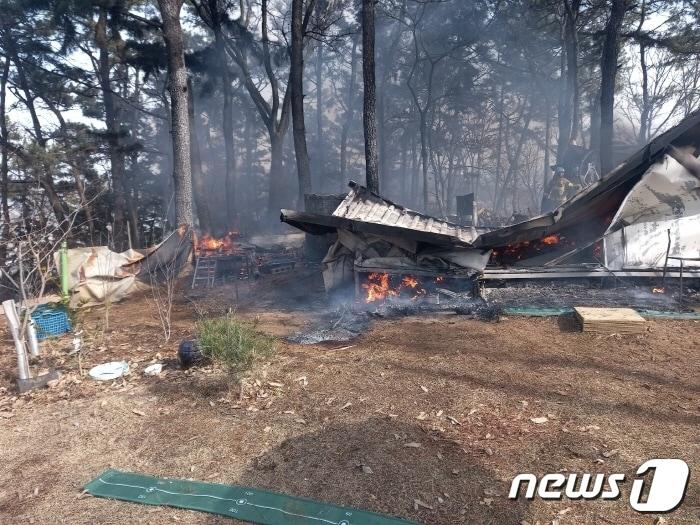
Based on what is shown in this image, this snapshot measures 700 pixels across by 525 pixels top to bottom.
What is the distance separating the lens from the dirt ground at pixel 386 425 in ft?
11.1

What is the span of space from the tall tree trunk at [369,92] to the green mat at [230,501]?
10008mm

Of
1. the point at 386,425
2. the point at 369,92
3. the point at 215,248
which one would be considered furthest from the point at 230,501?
the point at 215,248

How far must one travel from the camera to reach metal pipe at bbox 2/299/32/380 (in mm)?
5293

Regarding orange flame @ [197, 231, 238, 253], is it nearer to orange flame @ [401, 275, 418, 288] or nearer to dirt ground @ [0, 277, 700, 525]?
orange flame @ [401, 275, 418, 288]

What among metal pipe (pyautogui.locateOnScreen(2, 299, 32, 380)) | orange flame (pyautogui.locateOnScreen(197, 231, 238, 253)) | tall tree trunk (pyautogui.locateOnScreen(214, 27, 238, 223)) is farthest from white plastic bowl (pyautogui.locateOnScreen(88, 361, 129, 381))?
tall tree trunk (pyautogui.locateOnScreen(214, 27, 238, 223))

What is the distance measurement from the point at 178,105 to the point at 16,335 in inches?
431

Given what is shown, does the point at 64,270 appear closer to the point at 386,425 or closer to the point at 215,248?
the point at 215,248

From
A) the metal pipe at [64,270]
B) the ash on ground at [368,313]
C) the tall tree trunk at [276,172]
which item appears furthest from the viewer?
the tall tree trunk at [276,172]

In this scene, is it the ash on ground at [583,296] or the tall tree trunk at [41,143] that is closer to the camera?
the ash on ground at [583,296]

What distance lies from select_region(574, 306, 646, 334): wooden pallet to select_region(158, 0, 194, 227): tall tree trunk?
467 inches

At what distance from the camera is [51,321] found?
789 centimetres

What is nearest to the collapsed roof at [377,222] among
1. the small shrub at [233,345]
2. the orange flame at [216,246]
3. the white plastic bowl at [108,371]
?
the small shrub at [233,345]

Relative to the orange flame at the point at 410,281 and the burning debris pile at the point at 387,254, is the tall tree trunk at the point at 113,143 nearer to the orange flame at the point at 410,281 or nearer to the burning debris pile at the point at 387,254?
the burning debris pile at the point at 387,254

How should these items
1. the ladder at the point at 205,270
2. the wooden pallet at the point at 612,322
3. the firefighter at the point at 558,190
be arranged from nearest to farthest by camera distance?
the wooden pallet at the point at 612,322, the ladder at the point at 205,270, the firefighter at the point at 558,190
